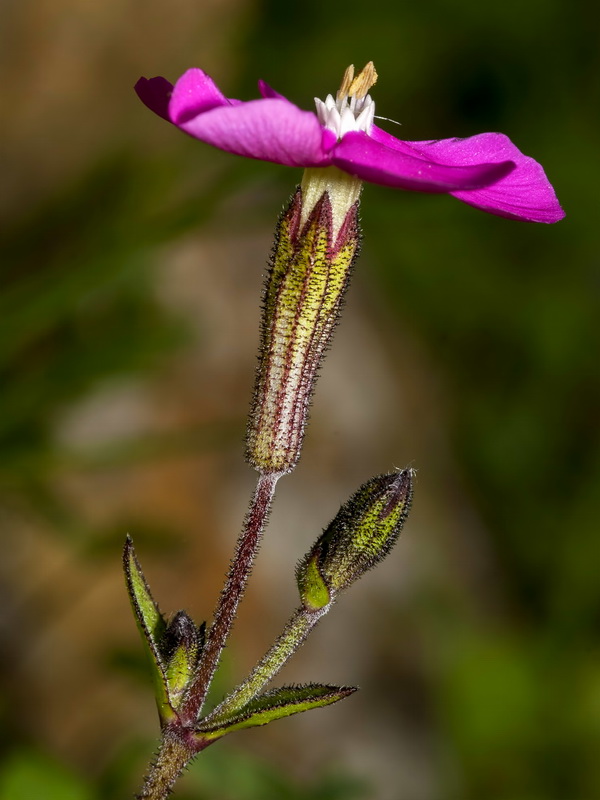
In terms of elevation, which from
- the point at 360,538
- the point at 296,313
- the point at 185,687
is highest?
the point at 296,313

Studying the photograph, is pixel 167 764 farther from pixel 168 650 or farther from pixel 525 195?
pixel 525 195

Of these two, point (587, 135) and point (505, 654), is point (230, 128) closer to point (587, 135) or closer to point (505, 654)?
point (505, 654)

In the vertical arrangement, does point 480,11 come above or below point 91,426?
above

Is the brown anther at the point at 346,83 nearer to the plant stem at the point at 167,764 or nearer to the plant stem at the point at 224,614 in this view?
the plant stem at the point at 224,614

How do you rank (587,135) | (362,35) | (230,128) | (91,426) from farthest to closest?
1. (362,35)
2. (587,135)
3. (91,426)
4. (230,128)

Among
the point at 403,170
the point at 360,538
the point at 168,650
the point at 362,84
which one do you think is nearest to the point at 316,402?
the point at 362,84

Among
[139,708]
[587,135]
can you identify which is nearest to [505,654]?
[139,708]
